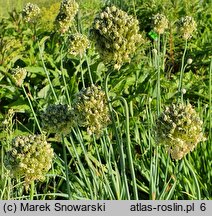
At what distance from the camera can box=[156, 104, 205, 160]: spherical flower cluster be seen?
1625 mm

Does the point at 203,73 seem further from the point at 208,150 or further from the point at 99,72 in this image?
the point at 208,150

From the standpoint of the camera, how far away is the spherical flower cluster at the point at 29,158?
62.4 inches

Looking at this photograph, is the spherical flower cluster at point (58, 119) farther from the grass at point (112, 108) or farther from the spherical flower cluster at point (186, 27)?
the spherical flower cluster at point (186, 27)

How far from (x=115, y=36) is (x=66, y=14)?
1.00 metres

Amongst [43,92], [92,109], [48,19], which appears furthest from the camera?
[48,19]

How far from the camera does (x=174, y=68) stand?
4371 millimetres

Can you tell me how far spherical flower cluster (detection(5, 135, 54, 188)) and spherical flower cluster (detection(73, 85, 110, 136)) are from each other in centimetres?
20

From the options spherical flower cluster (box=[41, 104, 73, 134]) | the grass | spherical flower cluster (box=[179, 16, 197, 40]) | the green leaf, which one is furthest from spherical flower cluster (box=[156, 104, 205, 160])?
→ the green leaf

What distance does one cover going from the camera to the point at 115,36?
65.0 inches

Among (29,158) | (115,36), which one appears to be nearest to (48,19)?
(115,36)

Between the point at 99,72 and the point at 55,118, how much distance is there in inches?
65.6

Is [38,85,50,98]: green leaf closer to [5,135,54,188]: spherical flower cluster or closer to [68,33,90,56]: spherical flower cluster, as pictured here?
[68,33,90,56]: spherical flower cluster

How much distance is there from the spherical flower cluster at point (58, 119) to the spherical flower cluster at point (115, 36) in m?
0.27

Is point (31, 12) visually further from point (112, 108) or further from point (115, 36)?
point (115, 36)
